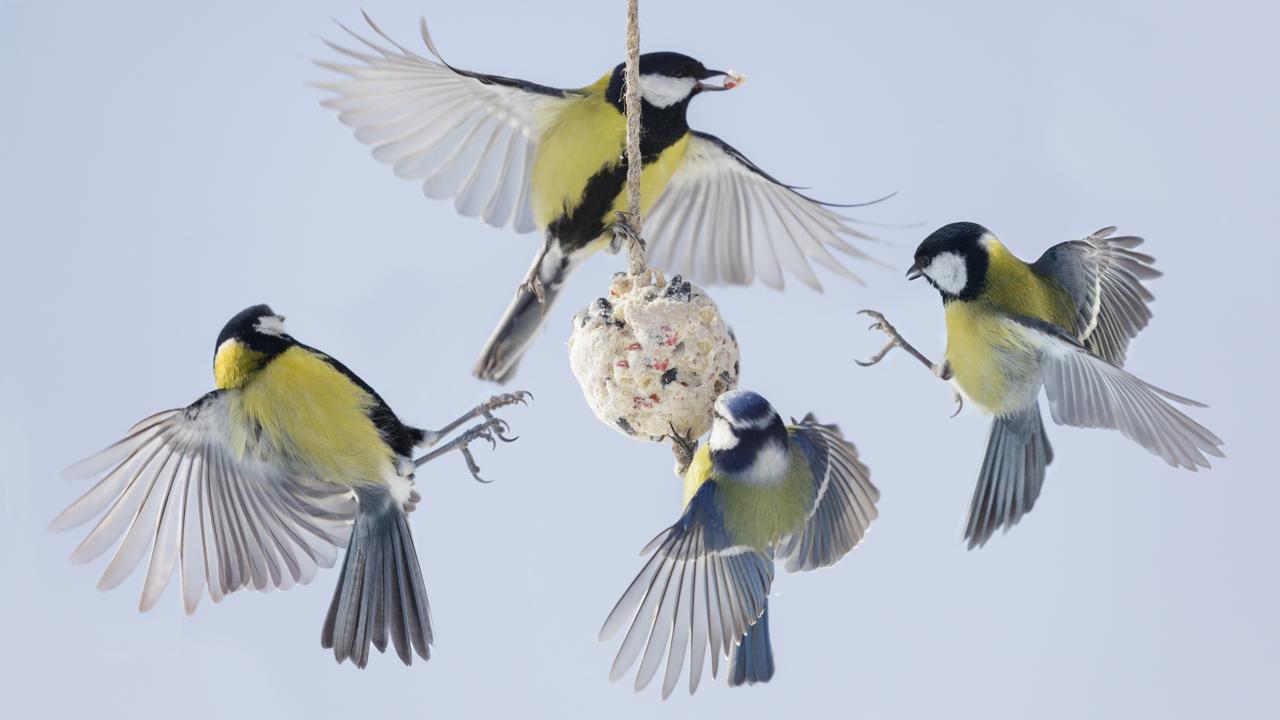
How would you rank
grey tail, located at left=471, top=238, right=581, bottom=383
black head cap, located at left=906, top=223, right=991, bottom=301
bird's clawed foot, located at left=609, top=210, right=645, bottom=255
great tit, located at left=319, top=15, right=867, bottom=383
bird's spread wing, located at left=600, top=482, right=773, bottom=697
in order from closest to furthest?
bird's spread wing, located at left=600, top=482, right=773, bottom=697 < bird's clawed foot, located at left=609, top=210, right=645, bottom=255 < black head cap, located at left=906, top=223, right=991, bottom=301 < great tit, located at left=319, top=15, right=867, bottom=383 < grey tail, located at left=471, top=238, right=581, bottom=383

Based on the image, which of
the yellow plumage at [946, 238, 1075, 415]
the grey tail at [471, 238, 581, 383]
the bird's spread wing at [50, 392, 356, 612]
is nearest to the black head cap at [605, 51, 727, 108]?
the grey tail at [471, 238, 581, 383]

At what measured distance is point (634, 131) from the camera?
5.23 ft

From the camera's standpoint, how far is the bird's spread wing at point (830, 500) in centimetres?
167

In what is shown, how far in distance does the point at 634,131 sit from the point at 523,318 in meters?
0.54

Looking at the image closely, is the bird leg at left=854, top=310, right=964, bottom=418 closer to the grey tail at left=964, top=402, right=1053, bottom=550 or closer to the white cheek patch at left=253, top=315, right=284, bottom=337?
the grey tail at left=964, top=402, right=1053, bottom=550

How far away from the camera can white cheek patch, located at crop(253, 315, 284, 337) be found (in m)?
1.75

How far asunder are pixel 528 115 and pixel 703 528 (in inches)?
32.6

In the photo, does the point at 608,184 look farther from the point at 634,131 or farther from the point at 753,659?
the point at 753,659

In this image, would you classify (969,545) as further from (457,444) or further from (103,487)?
(103,487)

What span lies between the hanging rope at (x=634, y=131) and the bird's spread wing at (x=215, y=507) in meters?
0.53

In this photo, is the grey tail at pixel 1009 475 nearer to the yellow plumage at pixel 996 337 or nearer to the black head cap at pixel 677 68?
the yellow plumage at pixel 996 337

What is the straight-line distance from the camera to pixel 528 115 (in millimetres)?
2055

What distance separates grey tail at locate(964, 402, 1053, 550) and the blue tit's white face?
328mm

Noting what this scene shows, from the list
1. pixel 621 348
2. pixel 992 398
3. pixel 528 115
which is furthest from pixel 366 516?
pixel 992 398
